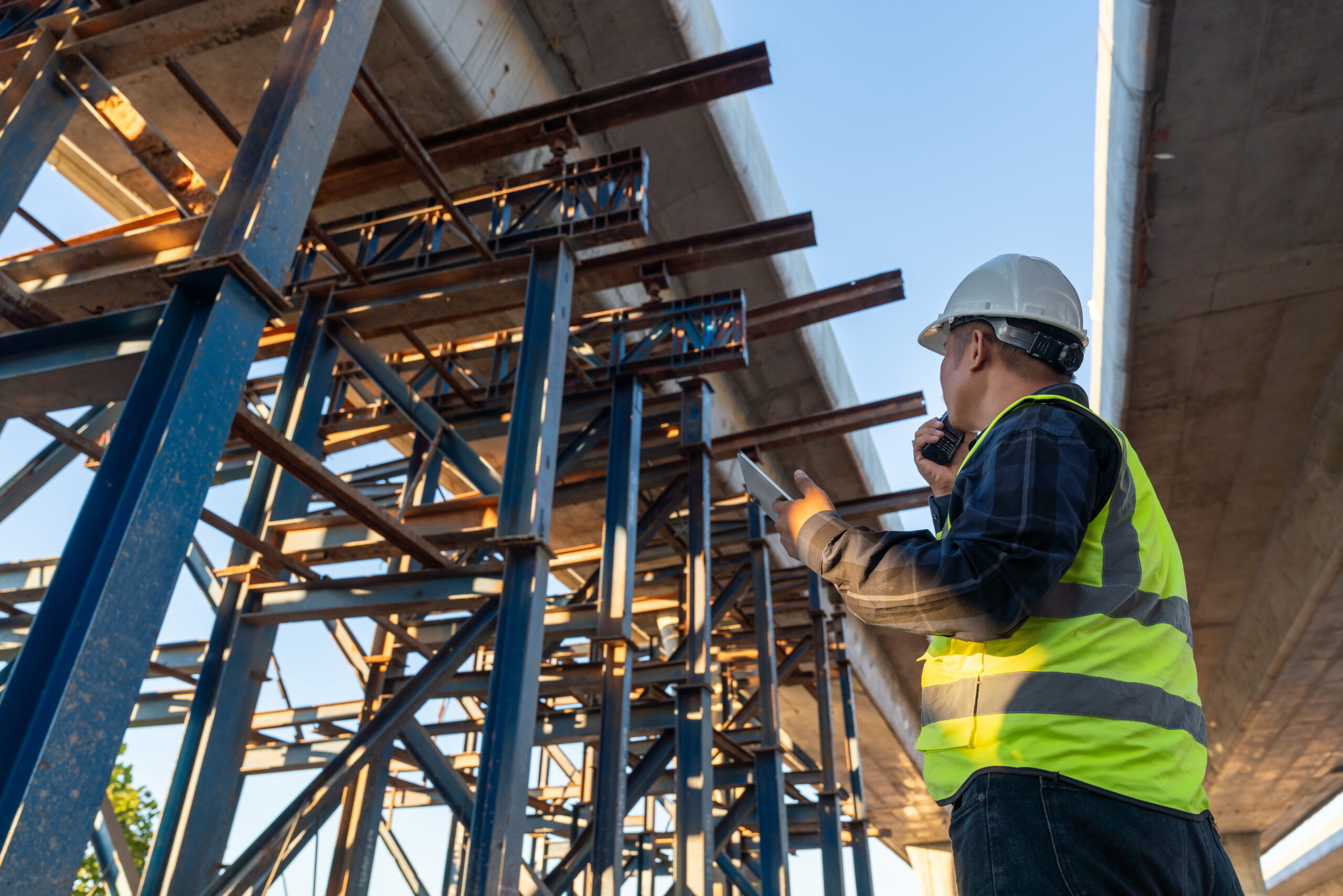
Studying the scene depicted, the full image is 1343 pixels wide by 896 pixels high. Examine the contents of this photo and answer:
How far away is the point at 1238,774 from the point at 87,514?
3226 centimetres

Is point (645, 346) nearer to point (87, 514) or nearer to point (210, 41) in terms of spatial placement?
point (210, 41)

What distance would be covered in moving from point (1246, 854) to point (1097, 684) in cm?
4148

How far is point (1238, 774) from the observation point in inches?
1102

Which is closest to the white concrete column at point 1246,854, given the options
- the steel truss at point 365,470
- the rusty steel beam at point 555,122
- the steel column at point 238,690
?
the steel truss at point 365,470

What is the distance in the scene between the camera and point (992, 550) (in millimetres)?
A: 1732

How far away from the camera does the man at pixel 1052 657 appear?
1664mm

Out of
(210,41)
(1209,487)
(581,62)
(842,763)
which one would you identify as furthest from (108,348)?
(842,763)

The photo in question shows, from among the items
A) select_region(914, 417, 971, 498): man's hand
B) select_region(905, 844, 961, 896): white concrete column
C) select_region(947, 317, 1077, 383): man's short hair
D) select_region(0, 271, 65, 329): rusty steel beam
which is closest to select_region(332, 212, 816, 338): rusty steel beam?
select_region(0, 271, 65, 329): rusty steel beam

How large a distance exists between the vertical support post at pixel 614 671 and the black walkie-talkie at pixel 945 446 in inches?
240


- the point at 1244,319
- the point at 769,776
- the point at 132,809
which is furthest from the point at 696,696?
the point at 132,809

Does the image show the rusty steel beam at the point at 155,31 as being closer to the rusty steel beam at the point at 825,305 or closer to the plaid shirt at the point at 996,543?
the plaid shirt at the point at 996,543

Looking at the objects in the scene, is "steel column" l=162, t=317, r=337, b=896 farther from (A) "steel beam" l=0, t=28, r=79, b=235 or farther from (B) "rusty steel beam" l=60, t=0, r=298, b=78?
(B) "rusty steel beam" l=60, t=0, r=298, b=78

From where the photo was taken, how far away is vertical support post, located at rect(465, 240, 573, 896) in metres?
5.86

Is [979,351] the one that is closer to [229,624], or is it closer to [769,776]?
[229,624]
